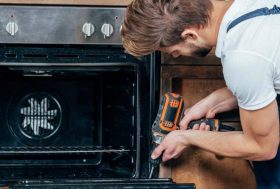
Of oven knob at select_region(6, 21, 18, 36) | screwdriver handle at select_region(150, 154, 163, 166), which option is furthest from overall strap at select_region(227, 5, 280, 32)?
oven knob at select_region(6, 21, 18, 36)

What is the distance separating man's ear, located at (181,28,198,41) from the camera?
1.42 metres

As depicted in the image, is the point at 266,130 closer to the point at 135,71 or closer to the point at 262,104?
the point at 262,104

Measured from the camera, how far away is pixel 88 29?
163cm

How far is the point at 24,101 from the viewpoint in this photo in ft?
6.14

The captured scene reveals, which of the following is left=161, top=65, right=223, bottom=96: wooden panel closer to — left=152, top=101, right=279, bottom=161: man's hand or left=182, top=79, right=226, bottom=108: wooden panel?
left=182, top=79, right=226, bottom=108: wooden panel

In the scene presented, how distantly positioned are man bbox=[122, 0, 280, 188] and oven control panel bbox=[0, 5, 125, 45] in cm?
21

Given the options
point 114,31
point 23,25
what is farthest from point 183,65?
point 23,25

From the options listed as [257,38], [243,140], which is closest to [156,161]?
[243,140]

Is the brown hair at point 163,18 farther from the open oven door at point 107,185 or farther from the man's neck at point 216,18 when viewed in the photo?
the open oven door at point 107,185

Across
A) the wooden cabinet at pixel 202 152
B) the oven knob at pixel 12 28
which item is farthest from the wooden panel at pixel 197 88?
the oven knob at pixel 12 28

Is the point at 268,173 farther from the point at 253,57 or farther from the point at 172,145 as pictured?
→ the point at 253,57

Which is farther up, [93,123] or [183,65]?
[183,65]

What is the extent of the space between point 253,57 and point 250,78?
0.15 ft

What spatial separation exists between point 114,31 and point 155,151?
→ 346 mm
